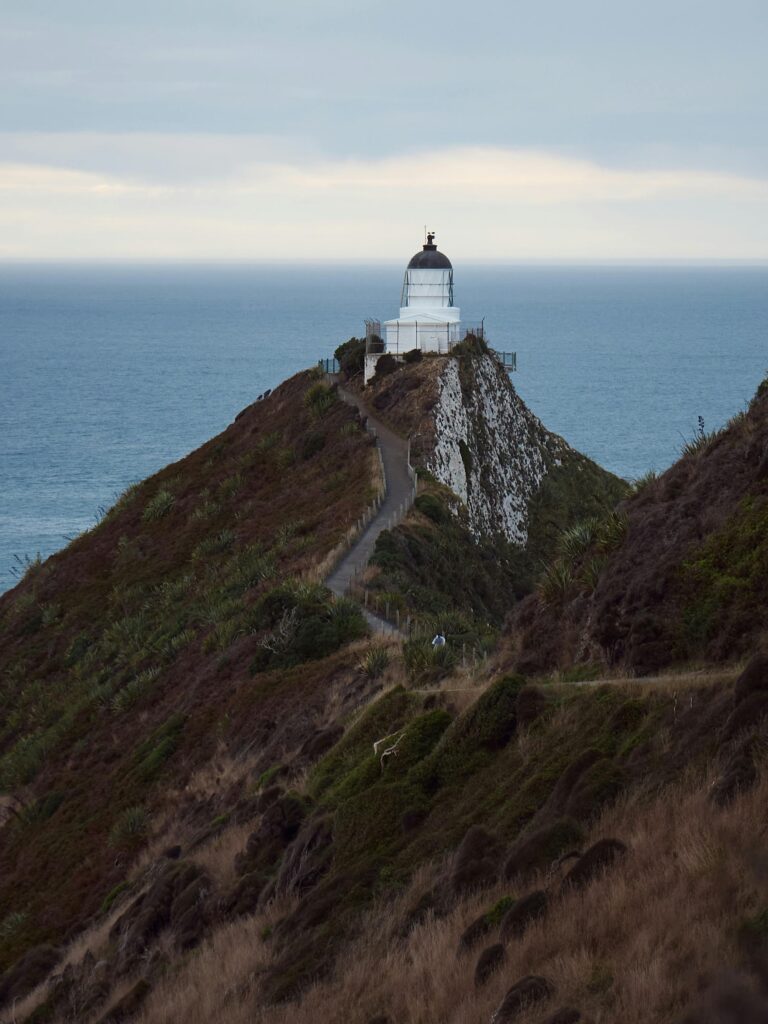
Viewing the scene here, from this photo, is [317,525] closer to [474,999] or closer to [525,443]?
[525,443]

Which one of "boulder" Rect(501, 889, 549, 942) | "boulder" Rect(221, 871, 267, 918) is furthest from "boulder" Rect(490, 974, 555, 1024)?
"boulder" Rect(221, 871, 267, 918)

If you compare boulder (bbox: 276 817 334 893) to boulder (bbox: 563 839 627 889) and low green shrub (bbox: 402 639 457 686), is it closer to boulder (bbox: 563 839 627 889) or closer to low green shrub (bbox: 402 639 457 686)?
boulder (bbox: 563 839 627 889)

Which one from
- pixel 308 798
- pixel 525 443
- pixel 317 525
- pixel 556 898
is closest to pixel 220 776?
pixel 308 798

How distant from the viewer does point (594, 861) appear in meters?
10.4

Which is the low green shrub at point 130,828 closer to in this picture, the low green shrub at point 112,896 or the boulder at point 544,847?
the low green shrub at point 112,896

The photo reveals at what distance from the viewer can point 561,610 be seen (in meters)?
19.0

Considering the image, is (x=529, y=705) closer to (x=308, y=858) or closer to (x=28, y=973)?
(x=308, y=858)

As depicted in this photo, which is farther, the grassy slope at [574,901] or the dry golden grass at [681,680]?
the dry golden grass at [681,680]

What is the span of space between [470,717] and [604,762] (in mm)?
3569

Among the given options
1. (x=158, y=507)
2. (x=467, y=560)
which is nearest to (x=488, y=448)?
(x=158, y=507)

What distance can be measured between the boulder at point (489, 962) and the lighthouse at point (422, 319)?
165ft

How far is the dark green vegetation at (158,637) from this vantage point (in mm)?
25578

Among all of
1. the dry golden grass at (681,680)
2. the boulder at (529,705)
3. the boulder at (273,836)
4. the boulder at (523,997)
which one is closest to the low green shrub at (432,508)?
the boulder at (273,836)

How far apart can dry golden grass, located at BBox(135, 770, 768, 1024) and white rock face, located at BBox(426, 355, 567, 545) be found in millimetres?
33401
